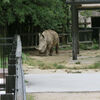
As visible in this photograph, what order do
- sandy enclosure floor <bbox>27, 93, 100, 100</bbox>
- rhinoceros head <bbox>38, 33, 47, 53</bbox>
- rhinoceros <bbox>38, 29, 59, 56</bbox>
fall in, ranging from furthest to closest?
rhinoceros <bbox>38, 29, 59, 56</bbox>
rhinoceros head <bbox>38, 33, 47, 53</bbox>
sandy enclosure floor <bbox>27, 93, 100, 100</bbox>

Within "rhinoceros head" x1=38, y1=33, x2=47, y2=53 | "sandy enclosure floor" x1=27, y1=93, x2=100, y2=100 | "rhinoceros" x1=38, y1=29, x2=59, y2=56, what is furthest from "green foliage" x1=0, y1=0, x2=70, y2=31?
"sandy enclosure floor" x1=27, y1=93, x2=100, y2=100

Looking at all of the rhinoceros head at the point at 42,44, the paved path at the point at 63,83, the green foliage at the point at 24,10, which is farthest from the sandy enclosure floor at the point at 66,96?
the rhinoceros head at the point at 42,44

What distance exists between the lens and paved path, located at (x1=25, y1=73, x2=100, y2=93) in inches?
324

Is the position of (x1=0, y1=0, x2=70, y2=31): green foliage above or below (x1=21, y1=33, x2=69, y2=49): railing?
above

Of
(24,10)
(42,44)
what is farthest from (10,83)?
(42,44)

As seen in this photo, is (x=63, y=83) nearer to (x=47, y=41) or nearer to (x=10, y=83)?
(x=10, y=83)

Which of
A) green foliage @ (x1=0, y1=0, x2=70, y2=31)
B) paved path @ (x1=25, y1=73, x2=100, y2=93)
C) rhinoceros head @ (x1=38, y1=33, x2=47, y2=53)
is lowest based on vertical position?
paved path @ (x1=25, y1=73, x2=100, y2=93)

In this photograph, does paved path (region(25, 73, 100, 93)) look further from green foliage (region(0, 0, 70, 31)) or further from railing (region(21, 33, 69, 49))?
railing (region(21, 33, 69, 49))

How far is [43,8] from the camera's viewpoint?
768 inches

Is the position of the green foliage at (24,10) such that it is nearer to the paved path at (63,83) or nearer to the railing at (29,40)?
the railing at (29,40)

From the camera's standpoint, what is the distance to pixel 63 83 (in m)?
9.04

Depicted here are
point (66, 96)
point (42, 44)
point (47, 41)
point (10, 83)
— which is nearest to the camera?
point (10, 83)

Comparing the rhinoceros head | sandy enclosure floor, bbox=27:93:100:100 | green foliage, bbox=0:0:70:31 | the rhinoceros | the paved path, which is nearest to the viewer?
sandy enclosure floor, bbox=27:93:100:100

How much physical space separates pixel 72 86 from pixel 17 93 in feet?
20.5
